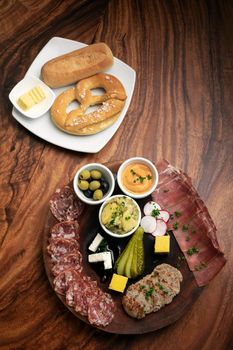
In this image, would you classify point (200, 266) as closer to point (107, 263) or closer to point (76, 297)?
point (107, 263)

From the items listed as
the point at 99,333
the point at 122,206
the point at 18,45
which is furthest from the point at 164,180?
the point at 18,45

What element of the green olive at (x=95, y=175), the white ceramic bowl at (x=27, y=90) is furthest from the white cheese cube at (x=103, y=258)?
the white ceramic bowl at (x=27, y=90)

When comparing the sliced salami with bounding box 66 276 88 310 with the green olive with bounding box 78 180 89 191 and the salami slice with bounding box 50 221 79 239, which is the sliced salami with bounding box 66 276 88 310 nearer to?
the salami slice with bounding box 50 221 79 239

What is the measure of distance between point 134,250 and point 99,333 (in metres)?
0.38

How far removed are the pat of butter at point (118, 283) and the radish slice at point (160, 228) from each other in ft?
0.75

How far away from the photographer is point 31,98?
83.5 inches

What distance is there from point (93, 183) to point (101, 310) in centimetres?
51

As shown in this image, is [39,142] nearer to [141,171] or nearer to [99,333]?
[141,171]

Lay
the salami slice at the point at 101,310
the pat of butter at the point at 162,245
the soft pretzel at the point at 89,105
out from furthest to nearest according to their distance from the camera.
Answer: the soft pretzel at the point at 89,105
the pat of butter at the point at 162,245
the salami slice at the point at 101,310

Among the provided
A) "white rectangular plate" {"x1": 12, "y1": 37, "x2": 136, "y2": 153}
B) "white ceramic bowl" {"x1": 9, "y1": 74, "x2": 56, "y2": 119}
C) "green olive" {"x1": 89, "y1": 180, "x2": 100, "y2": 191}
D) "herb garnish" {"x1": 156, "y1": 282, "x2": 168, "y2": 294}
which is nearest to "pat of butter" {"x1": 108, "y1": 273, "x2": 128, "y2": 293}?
"herb garnish" {"x1": 156, "y1": 282, "x2": 168, "y2": 294}

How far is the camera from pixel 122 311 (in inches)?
72.3

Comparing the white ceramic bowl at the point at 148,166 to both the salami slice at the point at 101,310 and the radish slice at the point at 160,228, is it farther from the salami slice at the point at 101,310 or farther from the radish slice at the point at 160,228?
the salami slice at the point at 101,310

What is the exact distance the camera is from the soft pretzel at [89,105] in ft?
6.84

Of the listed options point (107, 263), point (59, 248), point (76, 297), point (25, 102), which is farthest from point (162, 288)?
point (25, 102)
